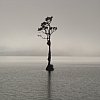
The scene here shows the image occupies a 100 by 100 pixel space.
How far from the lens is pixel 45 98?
3741cm

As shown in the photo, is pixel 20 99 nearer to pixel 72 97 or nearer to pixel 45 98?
pixel 45 98

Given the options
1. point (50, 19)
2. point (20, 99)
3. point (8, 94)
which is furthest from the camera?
point (50, 19)

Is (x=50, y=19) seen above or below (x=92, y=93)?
above

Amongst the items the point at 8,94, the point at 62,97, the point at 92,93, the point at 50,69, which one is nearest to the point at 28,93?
the point at 8,94

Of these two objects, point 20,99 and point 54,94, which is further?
point 54,94

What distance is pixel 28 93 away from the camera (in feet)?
135

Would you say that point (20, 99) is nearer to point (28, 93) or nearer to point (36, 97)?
point (36, 97)

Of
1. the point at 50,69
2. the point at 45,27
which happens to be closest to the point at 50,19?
the point at 45,27

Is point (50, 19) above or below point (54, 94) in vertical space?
above

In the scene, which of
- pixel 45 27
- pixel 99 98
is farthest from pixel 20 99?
pixel 45 27

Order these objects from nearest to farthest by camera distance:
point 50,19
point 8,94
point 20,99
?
point 20,99 → point 8,94 → point 50,19

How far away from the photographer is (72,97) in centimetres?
3784

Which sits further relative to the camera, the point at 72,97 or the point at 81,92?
the point at 81,92

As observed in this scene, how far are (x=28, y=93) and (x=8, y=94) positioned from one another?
279 cm
